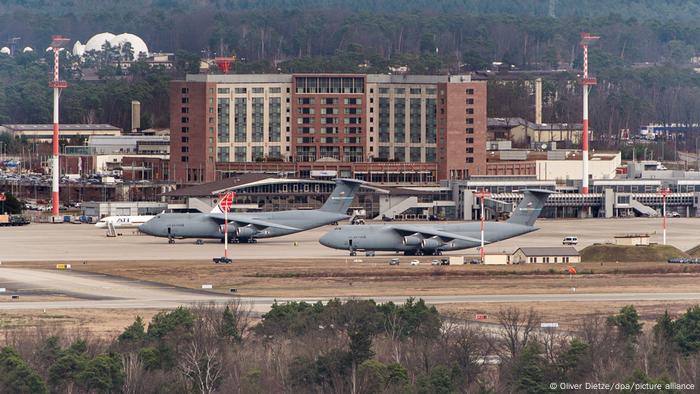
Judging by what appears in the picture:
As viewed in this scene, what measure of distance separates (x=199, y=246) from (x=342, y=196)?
37.3 ft

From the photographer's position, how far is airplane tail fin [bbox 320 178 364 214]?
13650 centimetres

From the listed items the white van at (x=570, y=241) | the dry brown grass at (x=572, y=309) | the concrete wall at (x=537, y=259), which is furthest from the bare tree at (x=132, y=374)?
the white van at (x=570, y=241)

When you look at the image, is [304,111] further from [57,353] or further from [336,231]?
[57,353]

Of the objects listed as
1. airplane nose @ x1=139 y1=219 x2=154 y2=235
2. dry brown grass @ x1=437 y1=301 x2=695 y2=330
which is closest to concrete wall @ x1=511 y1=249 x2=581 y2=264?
dry brown grass @ x1=437 y1=301 x2=695 y2=330

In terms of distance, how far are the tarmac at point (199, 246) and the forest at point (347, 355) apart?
46.5 m

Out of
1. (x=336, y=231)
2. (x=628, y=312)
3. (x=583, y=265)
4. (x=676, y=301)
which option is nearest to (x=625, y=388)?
(x=628, y=312)

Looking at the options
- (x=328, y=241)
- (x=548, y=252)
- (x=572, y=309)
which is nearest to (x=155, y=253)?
(x=328, y=241)

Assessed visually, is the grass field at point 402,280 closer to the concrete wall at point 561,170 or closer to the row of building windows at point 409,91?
the concrete wall at point 561,170

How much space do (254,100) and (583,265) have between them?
8065cm

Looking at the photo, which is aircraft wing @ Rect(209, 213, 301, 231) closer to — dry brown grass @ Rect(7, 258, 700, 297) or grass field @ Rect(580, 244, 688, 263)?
dry brown grass @ Rect(7, 258, 700, 297)

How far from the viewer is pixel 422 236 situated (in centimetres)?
12388

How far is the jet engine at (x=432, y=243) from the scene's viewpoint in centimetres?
12369

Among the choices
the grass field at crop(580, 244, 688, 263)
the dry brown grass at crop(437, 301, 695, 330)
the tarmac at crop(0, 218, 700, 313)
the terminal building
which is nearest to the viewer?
the dry brown grass at crop(437, 301, 695, 330)

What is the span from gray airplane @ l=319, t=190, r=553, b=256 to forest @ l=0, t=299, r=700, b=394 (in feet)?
150
